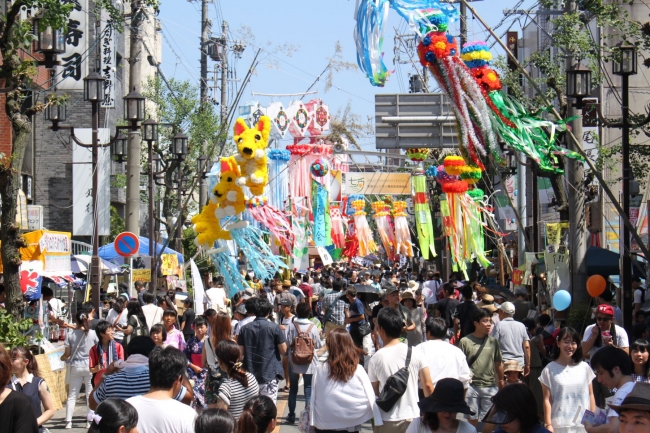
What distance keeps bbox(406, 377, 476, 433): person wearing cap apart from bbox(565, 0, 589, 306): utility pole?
41.1 ft

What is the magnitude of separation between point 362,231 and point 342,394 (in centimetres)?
3572

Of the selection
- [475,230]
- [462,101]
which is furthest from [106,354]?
[475,230]

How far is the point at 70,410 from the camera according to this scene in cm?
1243

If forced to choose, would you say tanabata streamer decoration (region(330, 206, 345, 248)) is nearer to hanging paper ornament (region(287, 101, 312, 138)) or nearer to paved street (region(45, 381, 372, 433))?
hanging paper ornament (region(287, 101, 312, 138))

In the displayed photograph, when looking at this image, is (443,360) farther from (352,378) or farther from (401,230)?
(401,230)

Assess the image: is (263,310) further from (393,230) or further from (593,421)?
(393,230)

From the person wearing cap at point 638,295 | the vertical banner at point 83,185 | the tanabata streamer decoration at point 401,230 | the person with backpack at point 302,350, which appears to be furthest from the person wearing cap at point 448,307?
the tanabata streamer decoration at point 401,230

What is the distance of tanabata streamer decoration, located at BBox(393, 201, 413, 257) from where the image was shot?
41.2m

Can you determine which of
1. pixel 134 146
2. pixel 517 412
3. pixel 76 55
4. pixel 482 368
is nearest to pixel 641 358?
pixel 482 368

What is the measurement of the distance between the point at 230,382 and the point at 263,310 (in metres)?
3.23

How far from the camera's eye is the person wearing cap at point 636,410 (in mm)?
4340

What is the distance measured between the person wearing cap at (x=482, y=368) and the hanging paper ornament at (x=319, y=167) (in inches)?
849

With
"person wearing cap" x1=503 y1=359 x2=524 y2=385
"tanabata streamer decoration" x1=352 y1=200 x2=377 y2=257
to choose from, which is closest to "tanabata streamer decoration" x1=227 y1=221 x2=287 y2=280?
"person wearing cap" x1=503 y1=359 x2=524 y2=385

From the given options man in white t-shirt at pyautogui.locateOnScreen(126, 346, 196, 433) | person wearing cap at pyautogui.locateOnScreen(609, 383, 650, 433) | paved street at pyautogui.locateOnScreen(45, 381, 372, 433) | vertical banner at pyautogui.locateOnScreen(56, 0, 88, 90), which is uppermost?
vertical banner at pyautogui.locateOnScreen(56, 0, 88, 90)
